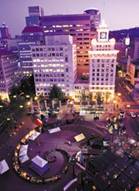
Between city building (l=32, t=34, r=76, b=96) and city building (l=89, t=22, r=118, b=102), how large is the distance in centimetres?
1062

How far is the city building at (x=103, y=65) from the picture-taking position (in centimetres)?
7938

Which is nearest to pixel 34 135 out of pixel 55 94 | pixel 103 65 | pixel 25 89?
pixel 55 94

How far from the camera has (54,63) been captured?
82062 mm

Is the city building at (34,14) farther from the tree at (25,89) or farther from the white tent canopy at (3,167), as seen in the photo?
the white tent canopy at (3,167)

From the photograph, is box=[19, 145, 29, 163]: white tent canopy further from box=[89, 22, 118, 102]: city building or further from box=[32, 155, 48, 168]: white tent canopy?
box=[89, 22, 118, 102]: city building

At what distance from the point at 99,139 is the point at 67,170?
15.7 metres

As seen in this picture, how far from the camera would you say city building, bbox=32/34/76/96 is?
3123 inches

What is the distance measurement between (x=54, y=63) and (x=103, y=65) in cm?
2427

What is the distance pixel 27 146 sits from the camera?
53.7 metres

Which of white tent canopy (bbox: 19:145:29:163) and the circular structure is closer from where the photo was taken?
the circular structure

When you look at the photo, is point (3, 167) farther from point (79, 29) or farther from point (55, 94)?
point (79, 29)

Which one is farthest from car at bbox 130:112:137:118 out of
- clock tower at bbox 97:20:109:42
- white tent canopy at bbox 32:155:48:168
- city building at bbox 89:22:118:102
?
white tent canopy at bbox 32:155:48:168

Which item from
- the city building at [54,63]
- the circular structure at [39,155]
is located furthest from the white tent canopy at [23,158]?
the city building at [54,63]

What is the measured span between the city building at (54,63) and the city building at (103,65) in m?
10.6
